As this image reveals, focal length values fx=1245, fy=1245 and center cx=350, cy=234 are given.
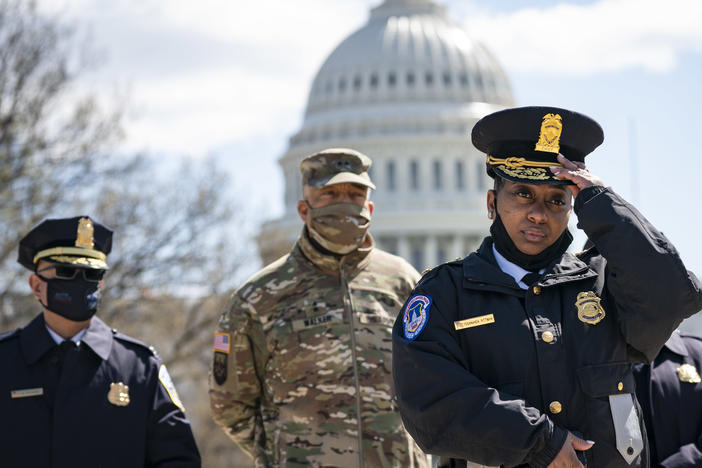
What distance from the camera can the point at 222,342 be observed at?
597 cm

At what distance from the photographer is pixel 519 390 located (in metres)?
3.72

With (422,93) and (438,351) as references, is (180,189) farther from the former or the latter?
(422,93)

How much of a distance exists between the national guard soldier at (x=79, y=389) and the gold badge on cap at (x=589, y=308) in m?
2.16

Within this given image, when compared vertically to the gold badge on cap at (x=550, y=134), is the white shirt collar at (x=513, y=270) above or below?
below

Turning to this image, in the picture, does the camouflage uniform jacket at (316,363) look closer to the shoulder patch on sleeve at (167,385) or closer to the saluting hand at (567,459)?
the shoulder patch on sleeve at (167,385)

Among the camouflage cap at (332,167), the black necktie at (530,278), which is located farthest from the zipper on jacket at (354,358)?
the black necktie at (530,278)

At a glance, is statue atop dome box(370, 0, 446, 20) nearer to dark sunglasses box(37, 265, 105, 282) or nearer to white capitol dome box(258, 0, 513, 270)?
white capitol dome box(258, 0, 513, 270)

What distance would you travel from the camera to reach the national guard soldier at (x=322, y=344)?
18.6 feet

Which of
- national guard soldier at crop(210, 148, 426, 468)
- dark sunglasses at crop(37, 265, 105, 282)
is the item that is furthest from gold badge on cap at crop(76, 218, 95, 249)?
national guard soldier at crop(210, 148, 426, 468)

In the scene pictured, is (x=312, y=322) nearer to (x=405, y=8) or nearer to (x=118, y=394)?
(x=118, y=394)

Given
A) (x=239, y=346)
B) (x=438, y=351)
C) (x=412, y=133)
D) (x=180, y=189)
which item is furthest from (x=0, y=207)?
(x=412, y=133)

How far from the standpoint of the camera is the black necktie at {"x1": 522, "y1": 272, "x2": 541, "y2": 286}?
153 inches

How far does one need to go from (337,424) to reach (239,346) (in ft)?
2.09

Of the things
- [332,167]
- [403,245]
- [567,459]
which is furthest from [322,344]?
[403,245]
